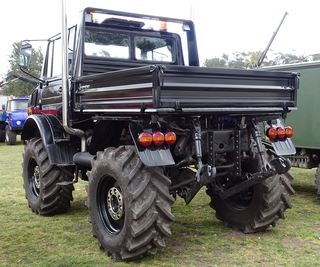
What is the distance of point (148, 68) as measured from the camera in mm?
3643

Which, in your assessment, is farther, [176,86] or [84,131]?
[84,131]

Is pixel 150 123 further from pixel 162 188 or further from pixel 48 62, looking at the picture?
pixel 48 62

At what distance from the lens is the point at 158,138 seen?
3822 mm

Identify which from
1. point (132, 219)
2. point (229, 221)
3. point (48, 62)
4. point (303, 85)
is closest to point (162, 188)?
point (132, 219)

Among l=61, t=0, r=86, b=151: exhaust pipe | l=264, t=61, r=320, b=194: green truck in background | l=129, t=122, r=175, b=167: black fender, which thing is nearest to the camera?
l=129, t=122, r=175, b=167: black fender

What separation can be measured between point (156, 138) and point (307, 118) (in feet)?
13.8

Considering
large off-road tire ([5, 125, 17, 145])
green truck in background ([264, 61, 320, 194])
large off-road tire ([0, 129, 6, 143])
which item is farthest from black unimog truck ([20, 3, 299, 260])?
large off-road tire ([0, 129, 6, 143])

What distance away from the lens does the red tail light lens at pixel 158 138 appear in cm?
382

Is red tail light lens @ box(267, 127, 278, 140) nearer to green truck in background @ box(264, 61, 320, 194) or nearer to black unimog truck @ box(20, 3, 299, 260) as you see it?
black unimog truck @ box(20, 3, 299, 260)

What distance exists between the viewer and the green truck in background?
699 cm

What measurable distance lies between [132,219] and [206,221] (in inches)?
74.5

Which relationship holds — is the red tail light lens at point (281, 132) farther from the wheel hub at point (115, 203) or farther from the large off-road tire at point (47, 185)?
the large off-road tire at point (47, 185)

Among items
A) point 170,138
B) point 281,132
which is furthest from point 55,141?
point 281,132

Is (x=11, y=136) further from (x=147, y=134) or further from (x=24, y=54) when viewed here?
(x=147, y=134)
